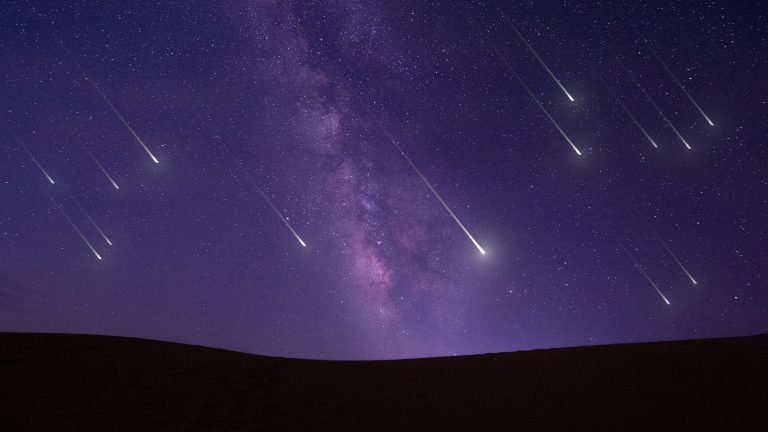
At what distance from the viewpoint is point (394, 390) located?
30.2 ft

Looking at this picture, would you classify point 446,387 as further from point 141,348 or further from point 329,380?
point 141,348

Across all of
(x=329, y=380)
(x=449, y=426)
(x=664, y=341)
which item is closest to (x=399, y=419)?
(x=449, y=426)

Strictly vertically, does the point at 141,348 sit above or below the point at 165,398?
above

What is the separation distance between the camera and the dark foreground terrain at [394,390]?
24.5 ft

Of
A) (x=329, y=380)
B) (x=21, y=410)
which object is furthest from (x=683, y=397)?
(x=21, y=410)

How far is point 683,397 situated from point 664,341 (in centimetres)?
421

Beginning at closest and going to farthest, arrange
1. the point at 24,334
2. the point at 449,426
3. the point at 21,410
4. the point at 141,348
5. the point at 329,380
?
the point at 449,426 < the point at 21,410 < the point at 329,380 < the point at 141,348 < the point at 24,334

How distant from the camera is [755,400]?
7.66 m

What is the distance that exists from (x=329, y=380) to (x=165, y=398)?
3318mm

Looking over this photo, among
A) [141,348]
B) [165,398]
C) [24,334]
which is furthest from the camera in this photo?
[24,334]

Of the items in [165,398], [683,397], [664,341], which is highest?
[664,341]

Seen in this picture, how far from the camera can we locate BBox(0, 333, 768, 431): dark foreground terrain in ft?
24.5

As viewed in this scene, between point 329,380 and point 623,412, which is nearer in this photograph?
point 623,412

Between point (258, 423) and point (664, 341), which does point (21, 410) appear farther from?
point (664, 341)
